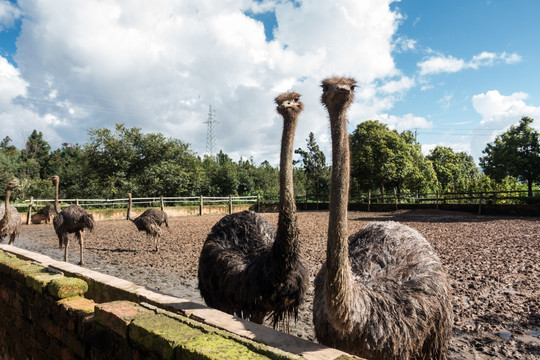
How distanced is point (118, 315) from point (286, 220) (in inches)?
61.1

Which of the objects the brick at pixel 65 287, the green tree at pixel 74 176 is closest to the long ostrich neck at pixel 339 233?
the brick at pixel 65 287

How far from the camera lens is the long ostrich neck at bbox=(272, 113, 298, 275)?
2916 millimetres

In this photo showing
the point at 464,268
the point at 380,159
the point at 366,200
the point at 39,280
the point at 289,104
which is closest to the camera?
the point at 39,280

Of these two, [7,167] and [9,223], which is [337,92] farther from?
[7,167]

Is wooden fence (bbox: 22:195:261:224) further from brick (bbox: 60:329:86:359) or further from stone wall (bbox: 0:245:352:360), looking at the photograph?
brick (bbox: 60:329:86:359)

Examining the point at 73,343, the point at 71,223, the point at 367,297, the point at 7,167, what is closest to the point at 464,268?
the point at 367,297

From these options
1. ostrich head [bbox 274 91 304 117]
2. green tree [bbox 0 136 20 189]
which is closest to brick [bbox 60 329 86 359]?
ostrich head [bbox 274 91 304 117]

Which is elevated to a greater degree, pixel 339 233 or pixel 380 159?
pixel 380 159

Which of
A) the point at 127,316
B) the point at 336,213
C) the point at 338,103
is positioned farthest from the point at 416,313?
the point at 127,316

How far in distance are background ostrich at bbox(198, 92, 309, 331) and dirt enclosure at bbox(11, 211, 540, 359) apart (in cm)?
79

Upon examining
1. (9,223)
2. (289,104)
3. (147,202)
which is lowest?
(9,223)

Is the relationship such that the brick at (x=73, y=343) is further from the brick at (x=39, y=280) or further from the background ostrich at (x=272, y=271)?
the background ostrich at (x=272, y=271)

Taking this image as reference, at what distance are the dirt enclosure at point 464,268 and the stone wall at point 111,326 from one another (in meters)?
1.96

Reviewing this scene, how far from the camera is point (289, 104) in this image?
3230 millimetres
